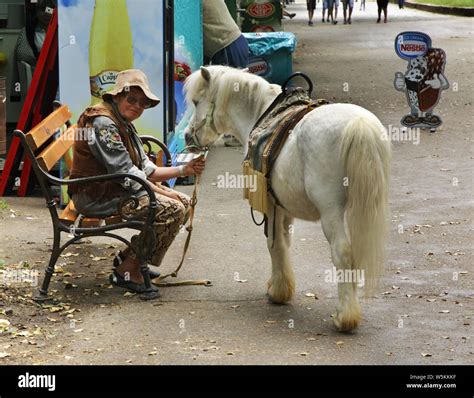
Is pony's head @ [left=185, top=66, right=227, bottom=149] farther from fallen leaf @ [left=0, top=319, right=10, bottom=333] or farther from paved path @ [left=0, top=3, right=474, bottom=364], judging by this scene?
fallen leaf @ [left=0, top=319, right=10, bottom=333]

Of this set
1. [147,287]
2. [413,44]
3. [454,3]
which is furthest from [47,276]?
[454,3]

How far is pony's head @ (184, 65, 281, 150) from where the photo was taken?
22.6 feet

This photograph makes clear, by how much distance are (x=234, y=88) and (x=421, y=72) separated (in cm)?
706

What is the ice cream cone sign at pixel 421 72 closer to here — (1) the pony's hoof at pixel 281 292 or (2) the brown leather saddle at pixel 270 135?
(2) the brown leather saddle at pixel 270 135

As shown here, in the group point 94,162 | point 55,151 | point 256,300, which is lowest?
point 256,300

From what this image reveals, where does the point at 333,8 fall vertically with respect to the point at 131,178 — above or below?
below

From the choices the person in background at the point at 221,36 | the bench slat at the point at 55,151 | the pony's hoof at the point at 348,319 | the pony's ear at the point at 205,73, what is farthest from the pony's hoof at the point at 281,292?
the person in background at the point at 221,36

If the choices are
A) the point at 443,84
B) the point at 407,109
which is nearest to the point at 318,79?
the point at 407,109

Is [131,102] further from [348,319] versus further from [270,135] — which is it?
[348,319]

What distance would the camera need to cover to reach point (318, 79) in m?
19.5

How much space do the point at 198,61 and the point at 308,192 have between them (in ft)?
20.5

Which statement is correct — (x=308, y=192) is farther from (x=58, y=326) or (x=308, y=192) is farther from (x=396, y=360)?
(x=58, y=326)

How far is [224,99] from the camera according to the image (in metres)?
6.93

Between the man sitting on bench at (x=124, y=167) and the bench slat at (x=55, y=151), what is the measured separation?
38 cm
